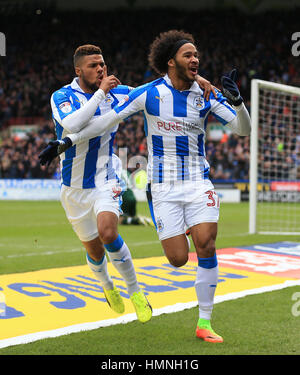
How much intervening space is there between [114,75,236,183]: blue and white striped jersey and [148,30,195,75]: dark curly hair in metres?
0.35

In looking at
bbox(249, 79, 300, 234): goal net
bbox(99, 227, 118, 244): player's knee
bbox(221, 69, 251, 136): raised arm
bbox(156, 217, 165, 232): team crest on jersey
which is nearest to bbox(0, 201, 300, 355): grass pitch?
bbox(99, 227, 118, 244): player's knee

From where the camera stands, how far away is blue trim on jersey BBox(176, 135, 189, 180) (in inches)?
163

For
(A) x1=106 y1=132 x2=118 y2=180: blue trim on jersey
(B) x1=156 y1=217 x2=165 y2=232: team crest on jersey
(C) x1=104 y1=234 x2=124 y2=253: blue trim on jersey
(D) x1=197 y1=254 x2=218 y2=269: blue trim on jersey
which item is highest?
(A) x1=106 y1=132 x2=118 y2=180: blue trim on jersey

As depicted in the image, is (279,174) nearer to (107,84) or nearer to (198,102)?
(198,102)

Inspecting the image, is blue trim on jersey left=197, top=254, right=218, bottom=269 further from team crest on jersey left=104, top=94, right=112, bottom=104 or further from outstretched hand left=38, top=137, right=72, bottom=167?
team crest on jersey left=104, top=94, right=112, bottom=104

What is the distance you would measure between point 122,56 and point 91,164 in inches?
1126

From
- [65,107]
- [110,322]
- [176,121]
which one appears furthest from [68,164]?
[110,322]

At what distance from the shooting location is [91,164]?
4.58 m

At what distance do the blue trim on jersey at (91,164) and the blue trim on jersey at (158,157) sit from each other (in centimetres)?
65

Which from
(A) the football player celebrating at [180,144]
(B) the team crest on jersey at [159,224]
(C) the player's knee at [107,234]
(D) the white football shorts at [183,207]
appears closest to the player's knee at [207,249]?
(A) the football player celebrating at [180,144]

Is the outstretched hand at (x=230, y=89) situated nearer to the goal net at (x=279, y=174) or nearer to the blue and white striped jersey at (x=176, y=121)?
the blue and white striped jersey at (x=176, y=121)
